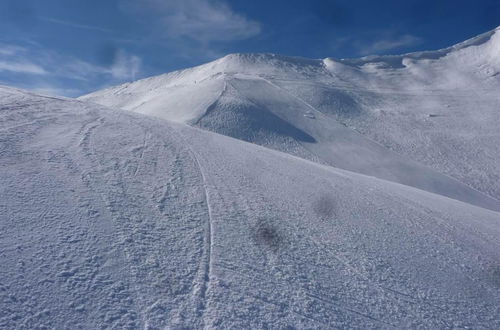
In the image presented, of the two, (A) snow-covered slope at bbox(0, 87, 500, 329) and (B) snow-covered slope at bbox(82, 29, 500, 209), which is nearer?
(A) snow-covered slope at bbox(0, 87, 500, 329)

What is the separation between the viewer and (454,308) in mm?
5617

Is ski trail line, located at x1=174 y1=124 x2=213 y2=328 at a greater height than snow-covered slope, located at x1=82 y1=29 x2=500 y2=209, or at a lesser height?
lesser

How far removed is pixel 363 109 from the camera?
29.9 m

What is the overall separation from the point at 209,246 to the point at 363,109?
25.8 meters

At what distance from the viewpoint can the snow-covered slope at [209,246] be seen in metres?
4.64

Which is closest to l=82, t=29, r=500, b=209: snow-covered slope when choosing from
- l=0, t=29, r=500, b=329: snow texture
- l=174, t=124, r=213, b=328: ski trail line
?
l=0, t=29, r=500, b=329: snow texture

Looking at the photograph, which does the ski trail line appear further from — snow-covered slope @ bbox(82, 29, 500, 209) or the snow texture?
snow-covered slope @ bbox(82, 29, 500, 209)

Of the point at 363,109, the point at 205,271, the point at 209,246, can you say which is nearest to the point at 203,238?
the point at 209,246

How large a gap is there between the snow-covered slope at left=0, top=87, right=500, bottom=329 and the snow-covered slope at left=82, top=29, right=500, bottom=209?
9.70 metres

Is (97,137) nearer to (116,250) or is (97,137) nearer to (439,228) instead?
(116,250)

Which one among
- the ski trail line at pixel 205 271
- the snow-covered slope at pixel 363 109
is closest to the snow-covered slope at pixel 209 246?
the ski trail line at pixel 205 271

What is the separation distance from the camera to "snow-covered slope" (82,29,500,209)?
20.0 metres

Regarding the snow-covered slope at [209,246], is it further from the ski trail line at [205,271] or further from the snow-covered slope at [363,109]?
the snow-covered slope at [363,109]

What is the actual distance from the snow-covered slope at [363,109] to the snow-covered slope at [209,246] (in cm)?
970
